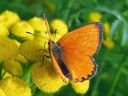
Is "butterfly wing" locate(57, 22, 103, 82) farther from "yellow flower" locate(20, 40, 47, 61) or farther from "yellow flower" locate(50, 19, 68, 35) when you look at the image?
"yellow flower" locate(50, 19, 68, 35)

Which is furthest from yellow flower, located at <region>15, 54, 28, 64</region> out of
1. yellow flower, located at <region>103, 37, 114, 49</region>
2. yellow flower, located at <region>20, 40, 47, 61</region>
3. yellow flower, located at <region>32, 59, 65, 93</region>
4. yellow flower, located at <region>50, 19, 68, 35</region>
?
yellow flower, located at <region>103, 37, 114, 49</region>

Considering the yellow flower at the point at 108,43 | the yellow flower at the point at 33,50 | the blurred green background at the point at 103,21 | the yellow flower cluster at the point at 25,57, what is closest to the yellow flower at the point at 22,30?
the yellow flower cluster at the point at 25,57

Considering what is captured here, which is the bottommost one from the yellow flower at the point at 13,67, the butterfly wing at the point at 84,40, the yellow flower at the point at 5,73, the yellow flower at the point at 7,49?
the yellow flower at the point at 5,73

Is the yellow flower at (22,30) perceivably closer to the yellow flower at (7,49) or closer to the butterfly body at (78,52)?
the yellow flower at (7,49)

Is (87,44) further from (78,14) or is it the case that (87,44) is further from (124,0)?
(124,0)

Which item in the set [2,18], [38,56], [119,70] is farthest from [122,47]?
[38,56]

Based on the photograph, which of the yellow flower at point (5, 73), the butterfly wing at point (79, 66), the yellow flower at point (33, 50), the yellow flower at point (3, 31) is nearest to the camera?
the butterfly wing at point (79, 66)

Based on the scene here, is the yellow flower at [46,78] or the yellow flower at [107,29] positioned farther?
the yellow flower at [107,29]
